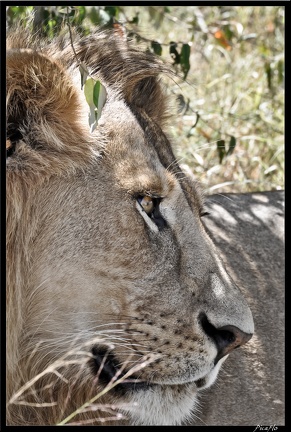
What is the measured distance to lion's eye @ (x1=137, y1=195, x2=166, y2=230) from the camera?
2.88 m

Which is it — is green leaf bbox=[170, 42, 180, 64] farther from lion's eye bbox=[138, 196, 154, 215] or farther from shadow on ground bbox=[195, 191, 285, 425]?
lion's eye bbox=[138, 196, 154, 215]

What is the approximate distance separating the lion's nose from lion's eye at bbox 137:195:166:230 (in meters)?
0.36

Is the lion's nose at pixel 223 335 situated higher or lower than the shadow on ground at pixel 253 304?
higher

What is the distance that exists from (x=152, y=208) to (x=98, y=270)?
29 cm

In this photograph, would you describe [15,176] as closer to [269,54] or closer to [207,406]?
[207,406]

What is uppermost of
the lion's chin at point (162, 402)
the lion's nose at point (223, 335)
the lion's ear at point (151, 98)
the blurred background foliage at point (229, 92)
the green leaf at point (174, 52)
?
the lion's ear at point (151, 98)

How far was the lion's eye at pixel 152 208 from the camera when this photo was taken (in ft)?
9.45

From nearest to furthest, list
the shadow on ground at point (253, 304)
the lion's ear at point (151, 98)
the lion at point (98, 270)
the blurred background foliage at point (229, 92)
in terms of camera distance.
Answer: the lion at point (98, 270) → the lion's ear at point (151, 98) → the shadow on ground at point (253, 304) → the blurred background foliage at point (229, 92)

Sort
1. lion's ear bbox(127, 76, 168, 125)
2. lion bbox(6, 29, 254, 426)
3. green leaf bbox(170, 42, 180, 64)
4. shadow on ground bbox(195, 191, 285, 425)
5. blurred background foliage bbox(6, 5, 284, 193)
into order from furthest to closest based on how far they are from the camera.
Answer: blurred background foliage bbox(6, 5, 284, 193)
green leaf bbox(170, 42, 180, 64)
shadow on ground bbox(195, 191, 285, 425)
lion's ear bbox(127, 76, 168, 125)
lion bbox(6, 29, 254, 426)

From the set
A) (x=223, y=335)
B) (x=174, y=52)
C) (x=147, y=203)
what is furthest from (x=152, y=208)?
(x=174, y=52)

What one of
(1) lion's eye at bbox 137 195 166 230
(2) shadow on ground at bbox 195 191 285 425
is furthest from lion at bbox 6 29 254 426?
(2) shadow on ground at bbox 195 191 285 425

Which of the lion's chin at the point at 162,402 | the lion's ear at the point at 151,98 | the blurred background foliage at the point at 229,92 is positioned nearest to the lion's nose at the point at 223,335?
the lion's chin at the point at 162,402

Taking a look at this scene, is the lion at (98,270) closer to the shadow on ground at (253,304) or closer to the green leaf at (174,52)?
the shadow on ground at (253,304)

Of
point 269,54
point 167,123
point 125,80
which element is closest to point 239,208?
point 167,123
